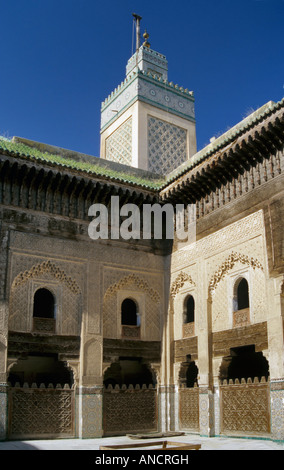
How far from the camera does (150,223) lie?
11.5m

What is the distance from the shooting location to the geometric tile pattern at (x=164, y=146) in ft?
46.4

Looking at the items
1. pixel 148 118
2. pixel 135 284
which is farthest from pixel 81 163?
pixel 148 118

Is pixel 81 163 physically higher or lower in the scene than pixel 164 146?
lower

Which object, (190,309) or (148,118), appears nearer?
(190,309)

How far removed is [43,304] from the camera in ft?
36.5

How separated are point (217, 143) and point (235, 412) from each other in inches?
187

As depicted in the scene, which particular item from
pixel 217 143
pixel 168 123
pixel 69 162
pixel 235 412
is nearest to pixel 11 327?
pixel 69 162

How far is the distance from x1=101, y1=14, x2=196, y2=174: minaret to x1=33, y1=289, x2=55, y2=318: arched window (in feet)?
14.3

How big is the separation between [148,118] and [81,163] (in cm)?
378

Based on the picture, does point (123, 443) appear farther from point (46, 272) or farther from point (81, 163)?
point (81, 163)

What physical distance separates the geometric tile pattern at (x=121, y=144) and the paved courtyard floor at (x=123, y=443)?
23.4 ft

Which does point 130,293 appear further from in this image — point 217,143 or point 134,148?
point 134,148

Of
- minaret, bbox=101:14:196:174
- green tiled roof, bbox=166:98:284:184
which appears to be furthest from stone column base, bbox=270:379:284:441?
minaret, bbox=101:14:196:174

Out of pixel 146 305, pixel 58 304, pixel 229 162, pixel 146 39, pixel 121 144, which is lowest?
pixel 58 304
